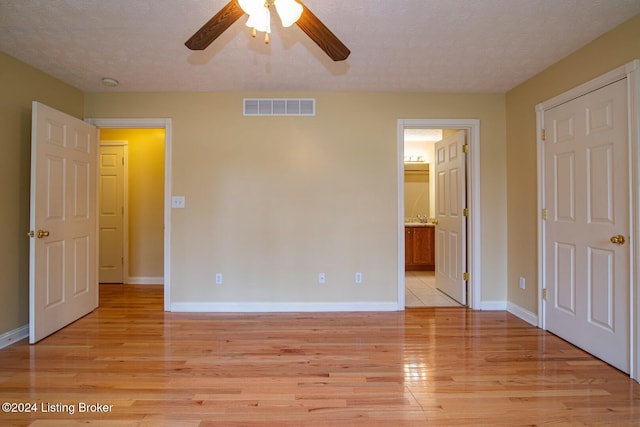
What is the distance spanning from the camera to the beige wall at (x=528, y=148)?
8.21 feet

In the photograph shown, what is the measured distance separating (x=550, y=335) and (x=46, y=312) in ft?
14.7

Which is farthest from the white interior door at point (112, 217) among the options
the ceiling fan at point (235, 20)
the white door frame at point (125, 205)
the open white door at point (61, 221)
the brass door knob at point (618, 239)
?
the brass door knob at point (618, 239)

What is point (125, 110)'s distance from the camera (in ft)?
11.5

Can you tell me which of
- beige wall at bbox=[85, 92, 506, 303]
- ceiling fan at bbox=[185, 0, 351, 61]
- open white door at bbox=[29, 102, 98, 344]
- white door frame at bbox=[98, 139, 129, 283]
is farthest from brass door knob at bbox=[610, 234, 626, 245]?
white door frame at bbox=[98, 139, 129, 283]

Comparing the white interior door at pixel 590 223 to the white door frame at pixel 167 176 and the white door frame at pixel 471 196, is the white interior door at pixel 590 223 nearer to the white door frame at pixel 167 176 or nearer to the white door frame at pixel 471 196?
the white door frame at pixel 471 196

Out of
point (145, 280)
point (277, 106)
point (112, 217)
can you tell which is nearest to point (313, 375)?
point (277, 106)

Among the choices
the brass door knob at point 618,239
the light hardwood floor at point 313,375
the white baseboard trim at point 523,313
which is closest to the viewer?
the light hardwood floor at point 313,375

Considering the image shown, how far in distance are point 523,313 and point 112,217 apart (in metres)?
5.64

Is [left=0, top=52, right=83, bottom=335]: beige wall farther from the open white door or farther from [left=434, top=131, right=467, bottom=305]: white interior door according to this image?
[left=434, top=131, right=467, bottom=305]: white interior door

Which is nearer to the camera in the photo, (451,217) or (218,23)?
(218,23)

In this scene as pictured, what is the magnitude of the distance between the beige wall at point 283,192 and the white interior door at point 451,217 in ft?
2.26

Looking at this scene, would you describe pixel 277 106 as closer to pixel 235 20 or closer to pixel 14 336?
pixel 235 20

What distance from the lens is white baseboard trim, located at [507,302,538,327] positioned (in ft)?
10.2

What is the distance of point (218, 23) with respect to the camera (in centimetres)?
157
